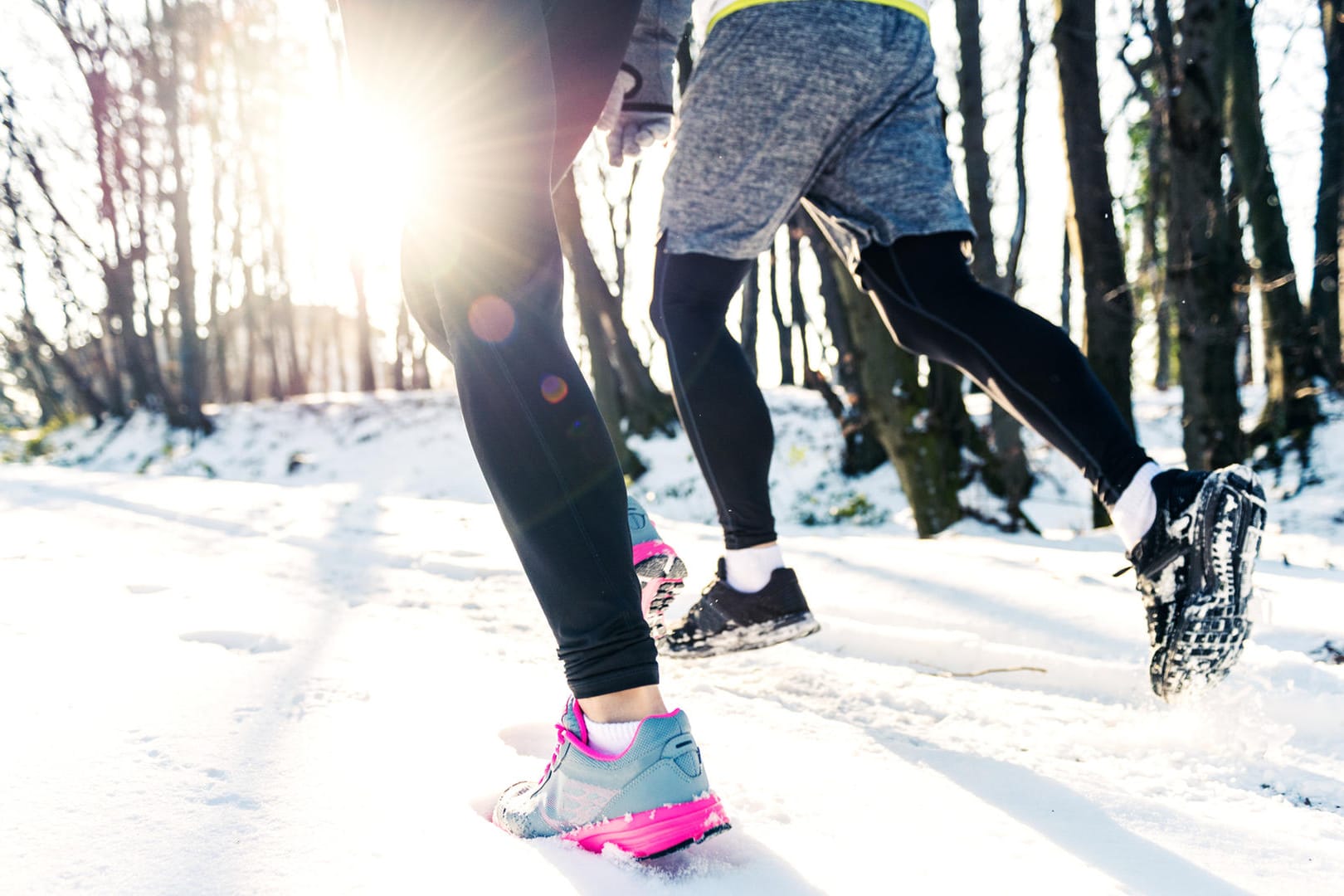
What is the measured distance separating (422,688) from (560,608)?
1.78ft

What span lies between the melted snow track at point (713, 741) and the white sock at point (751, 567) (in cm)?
18

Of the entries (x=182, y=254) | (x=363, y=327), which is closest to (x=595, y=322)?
(x=182, y=254)

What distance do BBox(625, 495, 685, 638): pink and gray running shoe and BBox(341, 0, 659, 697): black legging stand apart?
0.44 metres

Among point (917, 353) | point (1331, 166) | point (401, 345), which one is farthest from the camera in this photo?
point (401, 345)

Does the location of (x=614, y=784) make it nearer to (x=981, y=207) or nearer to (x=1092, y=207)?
(x=1092, y=207)

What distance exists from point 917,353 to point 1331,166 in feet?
28.0

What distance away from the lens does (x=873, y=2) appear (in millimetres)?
1524

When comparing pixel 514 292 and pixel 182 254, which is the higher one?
pixel 182 254

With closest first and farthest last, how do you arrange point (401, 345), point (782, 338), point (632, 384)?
point (632, 384), point (782, 338), point (401, 345)

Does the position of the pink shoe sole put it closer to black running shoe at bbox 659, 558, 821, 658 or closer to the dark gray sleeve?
black running shoe at bbox 659, 558, 821, 658

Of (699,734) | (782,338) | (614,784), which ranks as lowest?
(699,734)

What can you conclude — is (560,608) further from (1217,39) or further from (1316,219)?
(1316,219)

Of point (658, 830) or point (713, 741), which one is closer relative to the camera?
point (658, 830)

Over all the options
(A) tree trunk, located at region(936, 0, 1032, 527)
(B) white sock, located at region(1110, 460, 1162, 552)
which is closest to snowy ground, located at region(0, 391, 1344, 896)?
(B) white sock, located at region(1110, 460, 1162, 552)
